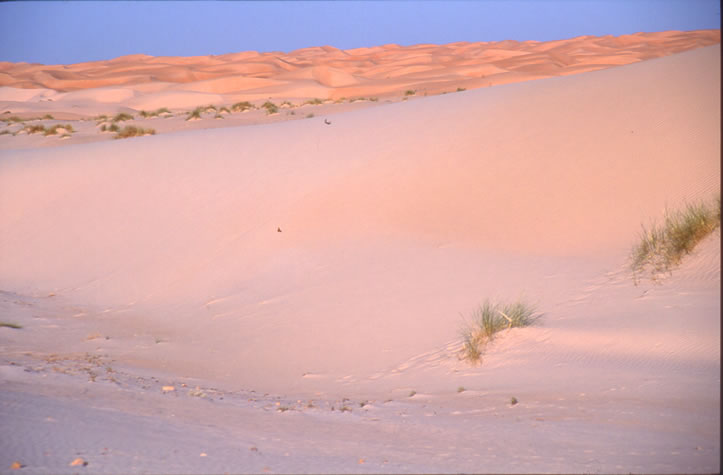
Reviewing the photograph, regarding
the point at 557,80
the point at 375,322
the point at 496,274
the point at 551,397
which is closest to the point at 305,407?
the point at 551,397

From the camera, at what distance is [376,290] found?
26.5 ft

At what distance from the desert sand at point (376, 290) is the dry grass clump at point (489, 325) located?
12cm

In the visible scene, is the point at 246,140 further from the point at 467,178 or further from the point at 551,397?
the point at 551,397

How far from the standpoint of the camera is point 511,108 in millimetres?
11930

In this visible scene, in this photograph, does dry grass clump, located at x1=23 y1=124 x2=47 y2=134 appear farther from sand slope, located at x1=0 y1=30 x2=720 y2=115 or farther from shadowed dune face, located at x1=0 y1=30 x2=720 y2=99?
shadowed dune face, located at x1=0 y1=30 x2=720 y2=99

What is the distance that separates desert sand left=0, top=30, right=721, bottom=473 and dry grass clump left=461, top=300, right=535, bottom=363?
0.12 metres

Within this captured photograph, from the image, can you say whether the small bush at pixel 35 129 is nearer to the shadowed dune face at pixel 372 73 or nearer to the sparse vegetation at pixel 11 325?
the sparse vegetation at pixel 11 325

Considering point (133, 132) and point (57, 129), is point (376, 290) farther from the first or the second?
point (57, 129)

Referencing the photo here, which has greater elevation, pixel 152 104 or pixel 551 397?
pixel 152 104

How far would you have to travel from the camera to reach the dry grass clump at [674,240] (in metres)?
6.41

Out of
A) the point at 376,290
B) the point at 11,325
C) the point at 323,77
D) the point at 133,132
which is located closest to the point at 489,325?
the point at 376,290

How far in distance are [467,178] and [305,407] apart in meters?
6.03

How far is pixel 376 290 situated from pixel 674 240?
3239 mm

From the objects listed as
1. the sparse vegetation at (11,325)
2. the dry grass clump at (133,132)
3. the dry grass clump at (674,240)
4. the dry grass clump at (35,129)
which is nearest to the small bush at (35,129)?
the dry grass clump at (35,129)
